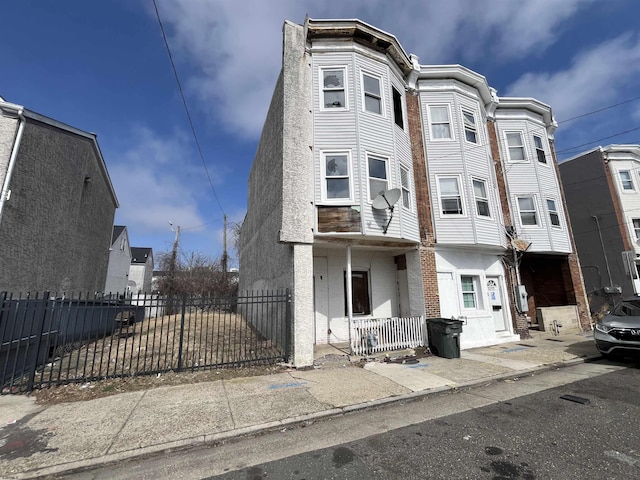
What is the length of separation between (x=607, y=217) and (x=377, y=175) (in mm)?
19044

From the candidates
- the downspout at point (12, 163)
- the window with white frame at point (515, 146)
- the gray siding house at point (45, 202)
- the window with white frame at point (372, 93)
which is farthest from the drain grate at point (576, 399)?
the downspout at point (12, 163)

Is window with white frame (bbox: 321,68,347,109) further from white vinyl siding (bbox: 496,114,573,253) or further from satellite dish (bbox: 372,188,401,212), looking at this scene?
white vinyl siding (bbox: 496,114,573,253)

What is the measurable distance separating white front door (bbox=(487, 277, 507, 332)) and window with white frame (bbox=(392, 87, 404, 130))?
7268 millimetres

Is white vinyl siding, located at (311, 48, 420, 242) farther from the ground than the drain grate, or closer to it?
farther from the ground

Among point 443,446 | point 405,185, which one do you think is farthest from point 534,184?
point 443,446

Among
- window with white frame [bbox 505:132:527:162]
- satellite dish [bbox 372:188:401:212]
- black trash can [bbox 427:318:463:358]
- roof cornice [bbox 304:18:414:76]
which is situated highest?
roof cornice [bbox 304:18:414:76]

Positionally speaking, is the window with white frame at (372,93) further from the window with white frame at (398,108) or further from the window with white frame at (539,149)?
the window with white frame at (539,149)

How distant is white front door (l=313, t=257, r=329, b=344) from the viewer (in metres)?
10.4

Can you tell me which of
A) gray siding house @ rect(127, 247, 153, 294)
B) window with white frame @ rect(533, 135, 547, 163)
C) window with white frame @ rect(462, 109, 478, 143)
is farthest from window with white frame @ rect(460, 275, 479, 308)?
gray siding house @ rect(127, 247, 153, 294)

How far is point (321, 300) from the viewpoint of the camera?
34.6ft

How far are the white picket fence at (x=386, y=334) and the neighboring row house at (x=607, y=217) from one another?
14479 millimetres

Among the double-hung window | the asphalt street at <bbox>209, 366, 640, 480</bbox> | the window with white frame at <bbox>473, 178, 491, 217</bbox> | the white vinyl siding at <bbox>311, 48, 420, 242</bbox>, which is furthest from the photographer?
the window with white frame at <bbox>473, 178, 491, 217</bbox>

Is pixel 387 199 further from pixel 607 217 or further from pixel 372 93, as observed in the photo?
pixel 607 217

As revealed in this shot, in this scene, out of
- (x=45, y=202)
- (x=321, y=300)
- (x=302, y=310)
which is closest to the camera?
(x=302, y=310)
